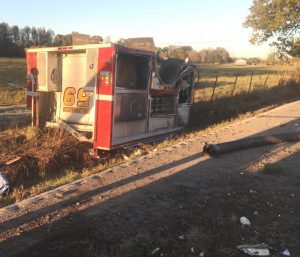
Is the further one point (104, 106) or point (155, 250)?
point (104, 106)

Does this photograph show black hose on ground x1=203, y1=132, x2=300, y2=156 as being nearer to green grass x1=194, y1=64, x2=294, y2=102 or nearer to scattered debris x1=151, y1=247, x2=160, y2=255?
scattered debris x1=151, y1=247, x2=160, y2=255

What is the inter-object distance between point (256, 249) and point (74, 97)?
254 inches

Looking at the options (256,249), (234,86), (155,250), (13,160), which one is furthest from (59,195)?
(234,86)

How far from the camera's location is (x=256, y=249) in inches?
162

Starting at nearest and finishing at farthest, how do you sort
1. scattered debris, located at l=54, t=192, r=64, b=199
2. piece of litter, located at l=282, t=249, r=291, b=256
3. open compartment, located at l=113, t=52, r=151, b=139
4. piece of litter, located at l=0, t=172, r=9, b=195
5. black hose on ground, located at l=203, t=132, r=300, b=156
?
piece of litter, located at l=282, t=249, r=291, b=256 < scattered debris, located at l=54, t=192, r=64, b=199 < piece of litter, located at l=0, t=172, r=9, b=195 < black hose on ground, located at l=203, t=132, r=300, b=156 < open compartment, located at l=113, t=52, r=151, b=139

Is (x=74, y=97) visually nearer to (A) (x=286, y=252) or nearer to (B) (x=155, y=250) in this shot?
(B) (x=155, y=250)

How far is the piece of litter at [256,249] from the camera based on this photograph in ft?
13.3

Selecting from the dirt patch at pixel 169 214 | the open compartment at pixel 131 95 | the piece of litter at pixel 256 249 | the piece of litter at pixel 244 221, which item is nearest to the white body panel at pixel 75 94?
the open compartment at pixel 131 95

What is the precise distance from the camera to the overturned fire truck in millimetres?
8500

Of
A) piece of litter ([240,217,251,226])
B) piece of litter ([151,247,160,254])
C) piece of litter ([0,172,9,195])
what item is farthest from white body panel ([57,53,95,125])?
piece of litter ([151,247,160,254])

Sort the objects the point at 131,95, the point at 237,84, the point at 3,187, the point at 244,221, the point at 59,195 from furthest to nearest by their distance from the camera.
Answer: the point at 237,84 < the point at 131,95 < the point at 3,187 < the point at 59,195 < the point at 244,221

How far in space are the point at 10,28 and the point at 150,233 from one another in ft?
190

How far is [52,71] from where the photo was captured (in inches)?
377

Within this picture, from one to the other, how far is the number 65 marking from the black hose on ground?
3.03 meters
